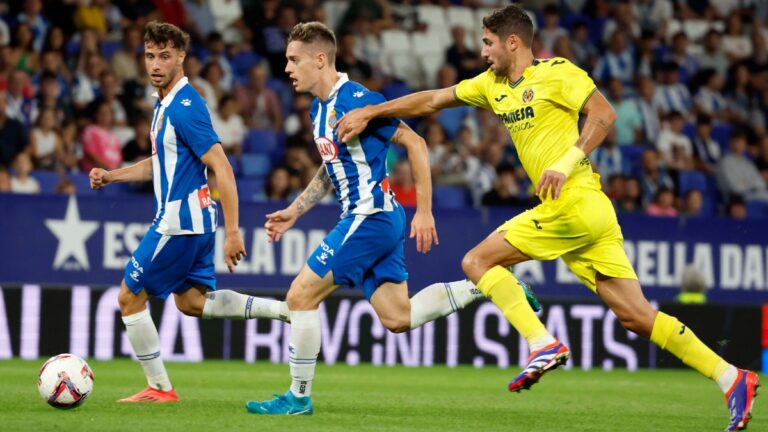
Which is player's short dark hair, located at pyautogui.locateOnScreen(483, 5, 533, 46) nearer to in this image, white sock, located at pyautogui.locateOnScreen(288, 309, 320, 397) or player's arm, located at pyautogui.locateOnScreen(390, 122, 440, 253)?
player's arm, located at pyautogui.locateOnScreen(390, 122, 440, 253)

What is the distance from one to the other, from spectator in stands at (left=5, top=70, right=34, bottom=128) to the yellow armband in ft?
29.5

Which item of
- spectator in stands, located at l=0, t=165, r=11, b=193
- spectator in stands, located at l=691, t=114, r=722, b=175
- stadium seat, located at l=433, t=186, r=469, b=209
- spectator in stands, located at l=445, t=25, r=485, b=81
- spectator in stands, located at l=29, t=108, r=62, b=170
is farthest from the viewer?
spectator in stands, located at l=691, t=114, r=722, b=175

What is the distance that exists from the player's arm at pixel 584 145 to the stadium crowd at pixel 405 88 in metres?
7.92

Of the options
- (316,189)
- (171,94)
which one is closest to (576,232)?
(316,189)

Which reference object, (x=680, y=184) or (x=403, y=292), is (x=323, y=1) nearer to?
(x=680, y=184)

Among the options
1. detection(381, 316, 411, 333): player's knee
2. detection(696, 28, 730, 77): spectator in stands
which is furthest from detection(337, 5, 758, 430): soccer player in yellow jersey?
detection(696, 28, 730, 77): spectator in stands

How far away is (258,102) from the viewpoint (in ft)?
54.4

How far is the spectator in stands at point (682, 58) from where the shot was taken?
Answer: 20.0m

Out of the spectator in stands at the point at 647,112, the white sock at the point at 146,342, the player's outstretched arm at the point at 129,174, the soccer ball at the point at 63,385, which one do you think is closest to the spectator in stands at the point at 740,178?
the spectator in stands at the point at 647,112

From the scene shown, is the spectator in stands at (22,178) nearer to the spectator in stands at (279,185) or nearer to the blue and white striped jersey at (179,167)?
the spectator in stands at (279,185)

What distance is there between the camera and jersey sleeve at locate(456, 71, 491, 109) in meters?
7.70

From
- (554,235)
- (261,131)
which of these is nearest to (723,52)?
(261,131)

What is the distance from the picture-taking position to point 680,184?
17.8m

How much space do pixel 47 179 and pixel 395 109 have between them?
7.80 metres
